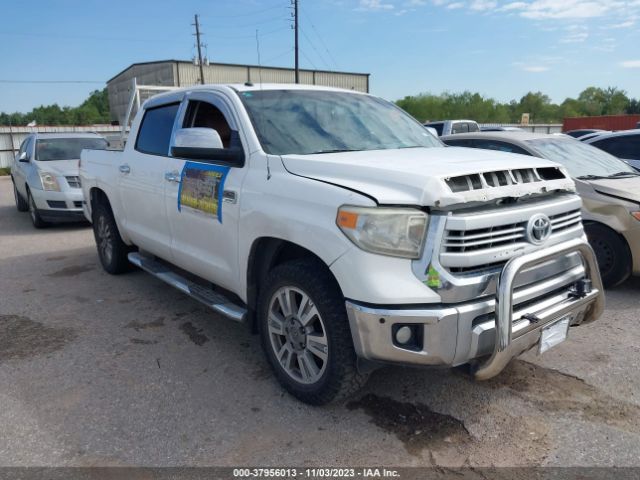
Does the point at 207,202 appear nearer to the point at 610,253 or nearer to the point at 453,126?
the point at 610,253

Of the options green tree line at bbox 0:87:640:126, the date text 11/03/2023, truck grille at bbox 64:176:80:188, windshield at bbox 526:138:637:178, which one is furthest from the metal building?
the date text 11/03/2023

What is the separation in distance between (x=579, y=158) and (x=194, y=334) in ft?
15.4

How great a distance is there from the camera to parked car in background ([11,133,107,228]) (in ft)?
30.7


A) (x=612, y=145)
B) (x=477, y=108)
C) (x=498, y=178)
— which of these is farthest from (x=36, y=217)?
(x=477, y=108)

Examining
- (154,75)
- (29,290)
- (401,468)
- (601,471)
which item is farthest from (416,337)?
(154,75)

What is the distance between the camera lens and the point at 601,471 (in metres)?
2.58

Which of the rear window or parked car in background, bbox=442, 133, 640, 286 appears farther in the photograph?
the rear window

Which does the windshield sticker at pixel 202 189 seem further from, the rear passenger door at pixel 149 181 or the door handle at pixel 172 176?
the rear passenger door at pixel 149 181

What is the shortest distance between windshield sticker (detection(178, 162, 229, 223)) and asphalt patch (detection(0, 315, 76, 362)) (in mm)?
1529

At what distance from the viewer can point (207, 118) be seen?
13.9 ft

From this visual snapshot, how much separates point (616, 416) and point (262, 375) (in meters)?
2.22

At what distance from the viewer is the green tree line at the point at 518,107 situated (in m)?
69.9

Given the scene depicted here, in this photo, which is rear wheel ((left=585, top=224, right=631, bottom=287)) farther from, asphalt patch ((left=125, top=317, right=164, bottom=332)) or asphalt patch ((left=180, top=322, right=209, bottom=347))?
asphalt patch ((left=125, top=317, right=164, bottom=332))

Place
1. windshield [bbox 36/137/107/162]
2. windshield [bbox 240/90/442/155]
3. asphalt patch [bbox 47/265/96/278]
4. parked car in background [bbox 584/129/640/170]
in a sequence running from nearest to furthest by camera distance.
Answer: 1. windshield [bbox 240/90/442/155]
2. asphalt patch [bbox 47/265/96/278]
3. parked car in background [bbox 584/129/640/170]
4. windshield [bbox 36/137/107/162]
